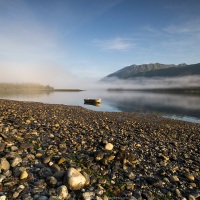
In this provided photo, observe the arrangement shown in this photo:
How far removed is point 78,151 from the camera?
9.45 meters

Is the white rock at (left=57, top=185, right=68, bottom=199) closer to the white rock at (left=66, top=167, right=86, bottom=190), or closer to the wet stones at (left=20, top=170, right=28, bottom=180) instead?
the white rock at (left=66, top=167, right=86, bottom=190)

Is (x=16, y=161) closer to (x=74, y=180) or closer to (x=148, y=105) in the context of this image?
(x=74, y=180)

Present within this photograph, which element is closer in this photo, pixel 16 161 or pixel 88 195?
pixel 88 195

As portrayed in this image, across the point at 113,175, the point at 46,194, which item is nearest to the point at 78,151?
the point at 113,175

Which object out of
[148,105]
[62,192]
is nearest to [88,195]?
[62,192]

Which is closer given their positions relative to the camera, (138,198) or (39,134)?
(138,198)

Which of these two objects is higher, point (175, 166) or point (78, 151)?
point (78, 151)

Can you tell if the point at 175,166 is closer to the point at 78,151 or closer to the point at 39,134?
the point at 78,151

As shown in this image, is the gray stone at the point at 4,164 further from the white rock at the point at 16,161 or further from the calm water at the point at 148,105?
the calm water at the point at 148,105

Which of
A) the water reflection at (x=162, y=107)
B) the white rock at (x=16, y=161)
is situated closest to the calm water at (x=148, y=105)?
the water reflection at (x=162, y=107)

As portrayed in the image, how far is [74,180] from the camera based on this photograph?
610 cm

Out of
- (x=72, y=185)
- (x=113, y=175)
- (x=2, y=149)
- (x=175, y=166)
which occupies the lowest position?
(x=175, y=166)

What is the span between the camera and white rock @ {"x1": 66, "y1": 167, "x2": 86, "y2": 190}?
19.7 ft

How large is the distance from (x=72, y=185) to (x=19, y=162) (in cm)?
240
